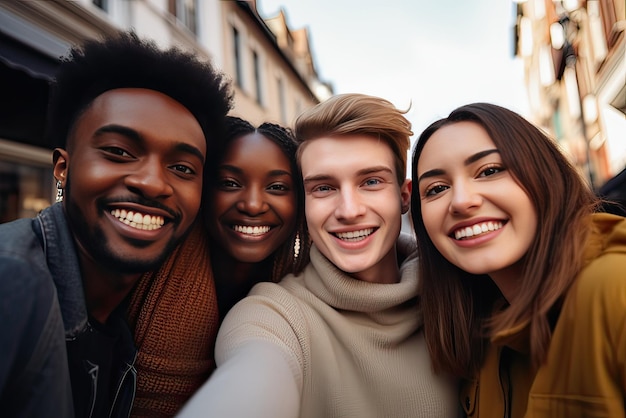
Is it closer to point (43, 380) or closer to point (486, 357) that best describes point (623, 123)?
point (486, 357)

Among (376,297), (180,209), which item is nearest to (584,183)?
(376,297)

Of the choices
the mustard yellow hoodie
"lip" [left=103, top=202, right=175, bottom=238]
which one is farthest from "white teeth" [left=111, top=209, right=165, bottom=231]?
the mustard yellow hoodie

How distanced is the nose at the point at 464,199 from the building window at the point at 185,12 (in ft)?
25.9

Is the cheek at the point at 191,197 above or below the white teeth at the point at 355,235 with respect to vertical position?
above

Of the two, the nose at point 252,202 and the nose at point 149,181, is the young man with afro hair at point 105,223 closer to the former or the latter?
the nose at point 149,181

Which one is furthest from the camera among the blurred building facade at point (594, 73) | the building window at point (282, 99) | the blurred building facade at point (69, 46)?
the building window at point (282, 99)

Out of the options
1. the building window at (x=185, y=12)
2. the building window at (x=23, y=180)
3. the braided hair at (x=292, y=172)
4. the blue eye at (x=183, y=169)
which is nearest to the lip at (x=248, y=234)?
the braided hair at (x=292, y=172)

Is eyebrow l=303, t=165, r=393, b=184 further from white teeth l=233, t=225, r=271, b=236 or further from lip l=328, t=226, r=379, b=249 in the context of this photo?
white teeth l=233, t=225, r=271, b=236

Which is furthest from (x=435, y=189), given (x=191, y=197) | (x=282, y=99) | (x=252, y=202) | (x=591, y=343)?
(x=282, y=99)

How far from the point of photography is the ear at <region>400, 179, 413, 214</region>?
1962 millimetres

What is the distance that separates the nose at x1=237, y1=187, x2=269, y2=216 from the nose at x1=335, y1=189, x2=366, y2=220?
0.39m

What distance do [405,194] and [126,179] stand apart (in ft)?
4.13

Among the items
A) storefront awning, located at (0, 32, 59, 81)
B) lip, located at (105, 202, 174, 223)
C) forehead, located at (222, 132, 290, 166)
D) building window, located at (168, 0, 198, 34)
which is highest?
building window, located at (168, 0, 198, 34)

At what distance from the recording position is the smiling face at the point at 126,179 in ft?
4.80
